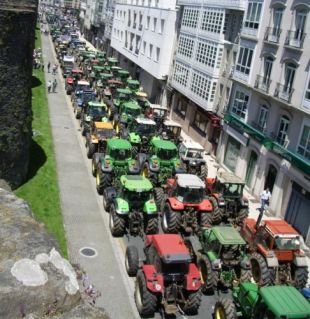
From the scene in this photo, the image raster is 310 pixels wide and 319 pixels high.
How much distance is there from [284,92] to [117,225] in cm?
1323

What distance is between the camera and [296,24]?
2492cm

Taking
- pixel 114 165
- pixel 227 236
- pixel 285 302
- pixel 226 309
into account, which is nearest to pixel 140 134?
pixel 114 165

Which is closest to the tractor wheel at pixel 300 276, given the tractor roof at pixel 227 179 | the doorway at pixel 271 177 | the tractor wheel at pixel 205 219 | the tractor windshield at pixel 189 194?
the tractor wheel at pixel 205 219

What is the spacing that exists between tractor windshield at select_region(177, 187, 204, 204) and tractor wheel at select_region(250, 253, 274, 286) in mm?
3906

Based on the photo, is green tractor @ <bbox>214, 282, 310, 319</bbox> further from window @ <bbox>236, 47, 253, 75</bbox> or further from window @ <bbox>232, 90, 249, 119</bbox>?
window @ <bbox>236, 47, 253, 75</bbox>

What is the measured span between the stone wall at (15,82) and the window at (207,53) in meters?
17.7

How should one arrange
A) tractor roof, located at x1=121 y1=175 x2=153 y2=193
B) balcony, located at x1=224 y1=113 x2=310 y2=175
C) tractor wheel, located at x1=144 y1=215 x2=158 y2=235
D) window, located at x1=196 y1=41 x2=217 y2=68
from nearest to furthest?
1. tractor wheel, located at x1=144 y1=215 x2=158 y2=235
2. tractor roof, located at x1=121 y1=175 x2=153 y2=193
3. balcony, located at x1=224 y1=113 x2=310 y2=175
4. window, located at x1=196 y1=41 x2=217 y2=68

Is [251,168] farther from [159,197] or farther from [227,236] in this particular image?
[227,236]

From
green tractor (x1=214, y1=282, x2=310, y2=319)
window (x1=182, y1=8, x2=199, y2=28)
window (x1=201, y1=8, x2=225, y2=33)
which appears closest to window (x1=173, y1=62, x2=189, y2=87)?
window (x1=182, y1=8, x2=199, y2=28)

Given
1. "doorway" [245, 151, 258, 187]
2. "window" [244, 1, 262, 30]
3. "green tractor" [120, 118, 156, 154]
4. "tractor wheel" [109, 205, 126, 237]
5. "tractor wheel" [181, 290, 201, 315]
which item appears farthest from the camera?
"doorway" [245, 151, 258, 187]

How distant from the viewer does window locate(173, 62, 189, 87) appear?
1597 inches

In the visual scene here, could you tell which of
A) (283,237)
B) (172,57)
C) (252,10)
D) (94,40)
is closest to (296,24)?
(252,10)

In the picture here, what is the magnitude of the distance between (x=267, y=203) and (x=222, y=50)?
1430cm

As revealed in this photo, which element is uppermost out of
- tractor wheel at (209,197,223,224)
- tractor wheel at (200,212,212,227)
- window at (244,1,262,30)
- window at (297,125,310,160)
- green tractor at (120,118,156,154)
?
window at (244,1,262,30)
